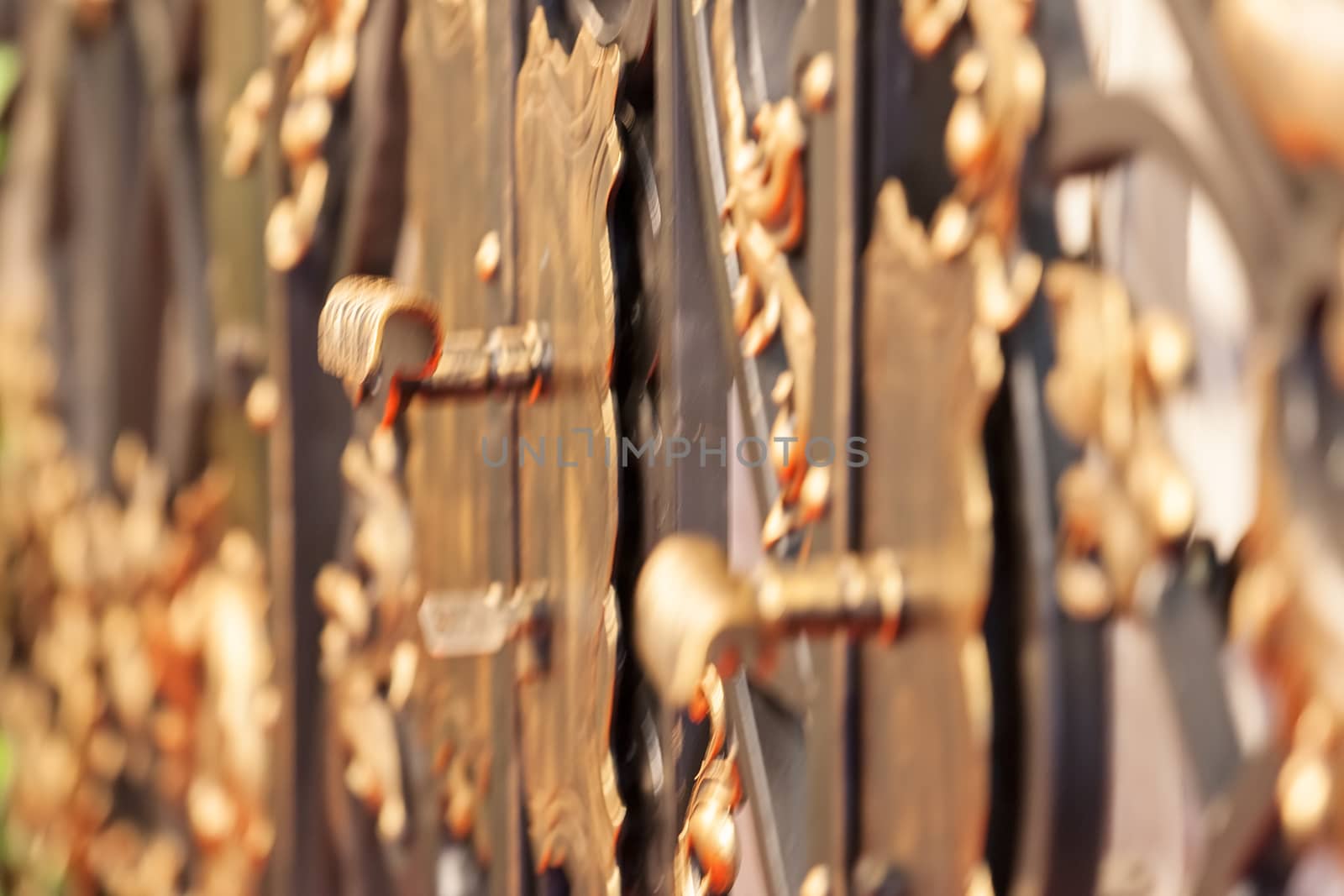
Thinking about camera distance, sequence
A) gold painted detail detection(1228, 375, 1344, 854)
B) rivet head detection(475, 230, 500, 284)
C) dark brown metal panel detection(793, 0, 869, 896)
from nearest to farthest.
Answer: gold painted detail detection(1228, 375, 1344, 854), dark brown metal panel detection(793, 0, 869, 896), rivet head detection(475, 230, 500, 284)

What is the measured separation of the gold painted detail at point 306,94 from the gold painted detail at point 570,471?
0.14 meters

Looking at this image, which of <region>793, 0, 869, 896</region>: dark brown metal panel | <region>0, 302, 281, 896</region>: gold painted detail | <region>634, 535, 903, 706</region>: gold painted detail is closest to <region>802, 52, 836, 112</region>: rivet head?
<region>793, 0, 869, 896</region>: dark brown metal panel

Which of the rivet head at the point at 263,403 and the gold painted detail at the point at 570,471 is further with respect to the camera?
the rivet head at the point at 263,403

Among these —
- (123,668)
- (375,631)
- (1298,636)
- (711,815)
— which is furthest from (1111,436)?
(123,668)

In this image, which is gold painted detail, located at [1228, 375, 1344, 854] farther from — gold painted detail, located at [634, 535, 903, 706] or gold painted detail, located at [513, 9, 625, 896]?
gold painted detail, located at [513, 9, 625, 896]

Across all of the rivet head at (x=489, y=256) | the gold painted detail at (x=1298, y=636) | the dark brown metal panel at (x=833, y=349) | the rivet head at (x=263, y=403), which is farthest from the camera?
the rivet head at (x=263, y=403)

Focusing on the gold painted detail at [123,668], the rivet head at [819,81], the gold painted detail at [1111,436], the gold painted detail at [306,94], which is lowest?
the gold painted detail at [123,668]

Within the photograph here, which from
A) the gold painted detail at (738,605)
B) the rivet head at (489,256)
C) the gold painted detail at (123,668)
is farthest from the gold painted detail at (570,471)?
the gold painted detail at (123,668)

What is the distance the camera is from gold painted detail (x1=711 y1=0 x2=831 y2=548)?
1.30 ft

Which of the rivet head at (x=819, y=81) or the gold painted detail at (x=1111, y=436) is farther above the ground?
the rivet head at (x=819, y=81)

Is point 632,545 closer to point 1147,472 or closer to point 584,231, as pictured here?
point 584,231

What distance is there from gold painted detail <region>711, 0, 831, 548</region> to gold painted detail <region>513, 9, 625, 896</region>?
2.1 inches

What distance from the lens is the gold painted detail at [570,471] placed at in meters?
0.47

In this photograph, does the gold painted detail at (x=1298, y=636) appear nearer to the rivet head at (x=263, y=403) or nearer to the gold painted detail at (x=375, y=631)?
the gold painted detail at (x=375, y=631)
